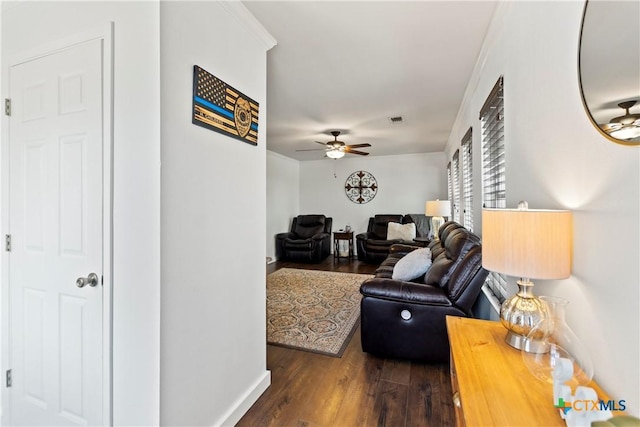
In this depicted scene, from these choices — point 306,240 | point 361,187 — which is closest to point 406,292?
point 306,240

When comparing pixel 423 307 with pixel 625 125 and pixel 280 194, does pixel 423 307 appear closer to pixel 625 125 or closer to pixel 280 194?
pixel 625 125

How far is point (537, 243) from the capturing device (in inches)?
38.6

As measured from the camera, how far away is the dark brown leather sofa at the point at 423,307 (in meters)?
2.13

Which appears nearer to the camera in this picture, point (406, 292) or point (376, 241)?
point (406, 292)

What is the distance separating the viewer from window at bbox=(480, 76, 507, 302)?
1974 mm

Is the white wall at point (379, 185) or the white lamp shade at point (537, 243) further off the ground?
the white wall at point (379, 185)

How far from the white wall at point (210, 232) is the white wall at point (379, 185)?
17.7 feet

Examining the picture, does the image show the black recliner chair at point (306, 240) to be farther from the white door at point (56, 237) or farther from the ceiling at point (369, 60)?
the white door at point (56, 237)

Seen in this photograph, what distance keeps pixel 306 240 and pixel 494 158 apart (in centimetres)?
445

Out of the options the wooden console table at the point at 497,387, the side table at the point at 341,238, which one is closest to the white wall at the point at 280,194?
the side table at the point at 341,238

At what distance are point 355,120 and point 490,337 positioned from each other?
3419 millimetres

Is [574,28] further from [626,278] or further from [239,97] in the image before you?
[239,97]

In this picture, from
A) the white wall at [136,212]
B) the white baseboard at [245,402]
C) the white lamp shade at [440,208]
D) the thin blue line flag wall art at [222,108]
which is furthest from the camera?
the white lamp shade at [440,208]

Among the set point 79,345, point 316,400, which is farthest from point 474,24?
point 79,345
